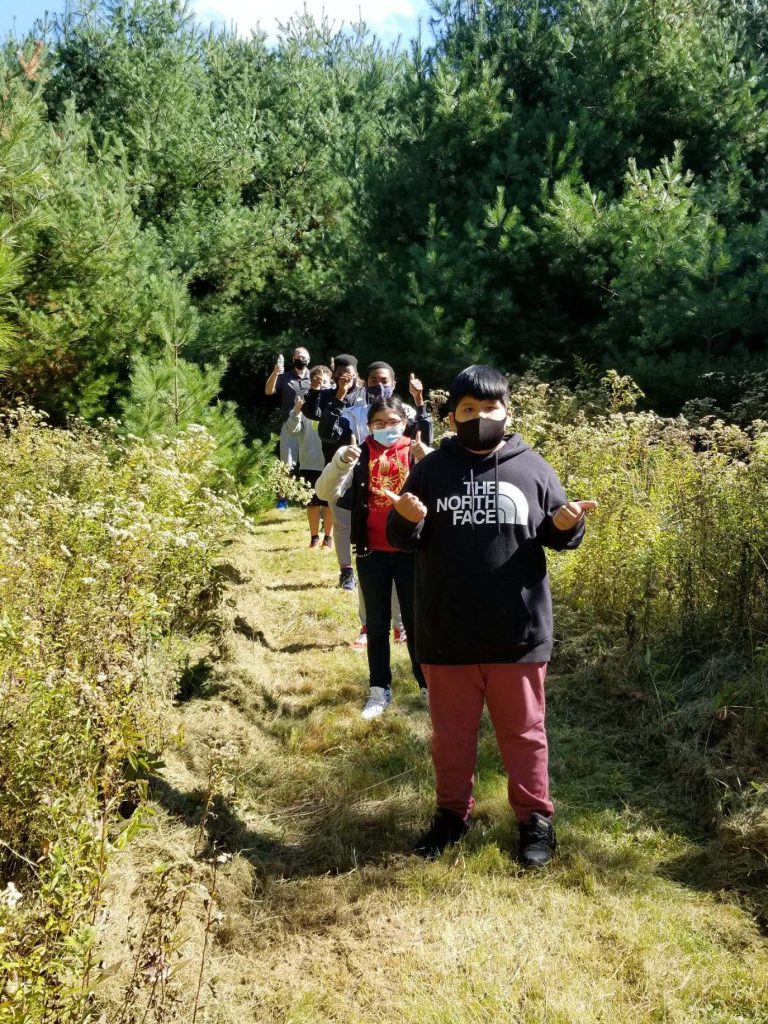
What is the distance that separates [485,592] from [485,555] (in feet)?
0.45

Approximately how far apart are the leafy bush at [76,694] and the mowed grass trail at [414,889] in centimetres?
24

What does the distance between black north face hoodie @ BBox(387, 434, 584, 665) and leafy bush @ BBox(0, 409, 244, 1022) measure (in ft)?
3.43

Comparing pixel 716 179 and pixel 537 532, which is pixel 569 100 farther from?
pixel 537 532

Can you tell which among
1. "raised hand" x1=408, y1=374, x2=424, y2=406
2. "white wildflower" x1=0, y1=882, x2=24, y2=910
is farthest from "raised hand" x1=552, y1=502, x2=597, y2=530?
"raised hand" x1=408, y1=374, x2=424, y2=406

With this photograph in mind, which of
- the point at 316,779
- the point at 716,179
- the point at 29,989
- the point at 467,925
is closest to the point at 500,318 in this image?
the point at 716,179

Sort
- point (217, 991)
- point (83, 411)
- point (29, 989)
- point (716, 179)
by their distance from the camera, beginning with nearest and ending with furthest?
point (29, 989) → point (217, 991) → point (83, 411) → point (716, 179)

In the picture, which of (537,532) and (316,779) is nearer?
(537,532)

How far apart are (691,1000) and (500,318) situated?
1072cm

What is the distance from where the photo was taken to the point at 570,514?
3.19 metres

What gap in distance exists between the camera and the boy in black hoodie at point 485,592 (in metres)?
3.25

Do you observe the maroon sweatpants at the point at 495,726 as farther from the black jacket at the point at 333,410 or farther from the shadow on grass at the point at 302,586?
the shadow on grass at the point at 302,586

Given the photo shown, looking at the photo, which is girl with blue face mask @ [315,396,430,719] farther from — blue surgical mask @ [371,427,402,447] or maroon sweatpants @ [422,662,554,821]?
maroon sweatpants @ [422,662,554,821]

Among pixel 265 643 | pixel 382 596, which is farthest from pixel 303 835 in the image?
pixel 265 643

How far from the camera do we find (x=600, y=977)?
106 inches
